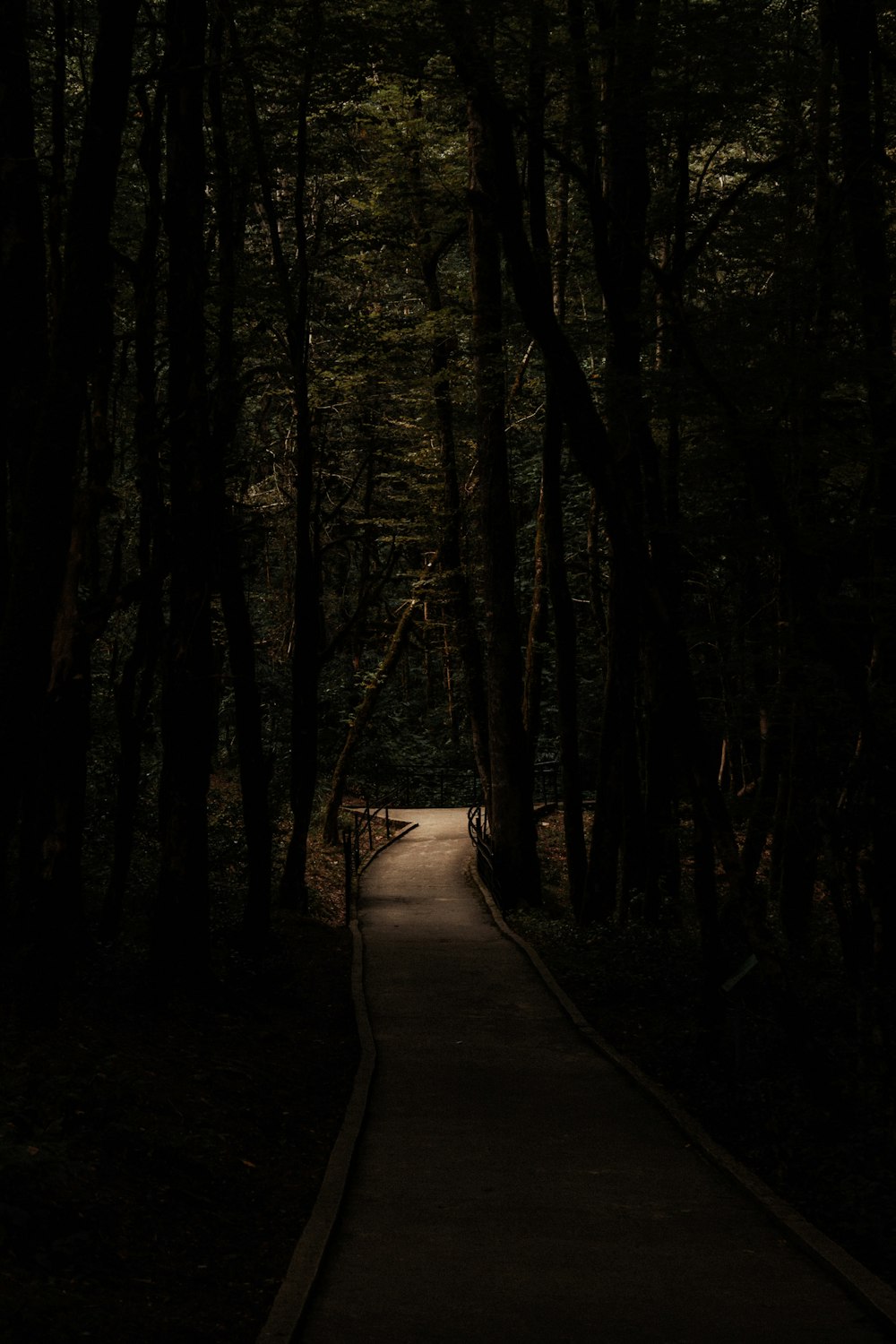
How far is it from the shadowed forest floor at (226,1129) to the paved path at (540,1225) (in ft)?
1.35

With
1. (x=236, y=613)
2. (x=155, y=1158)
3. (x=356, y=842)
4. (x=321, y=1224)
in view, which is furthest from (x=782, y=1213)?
(x=356, y=842)

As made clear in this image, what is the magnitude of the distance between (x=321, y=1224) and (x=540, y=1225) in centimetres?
111

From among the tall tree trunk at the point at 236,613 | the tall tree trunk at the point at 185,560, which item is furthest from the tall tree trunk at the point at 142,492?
the tall tree trunk at the point at 236,613

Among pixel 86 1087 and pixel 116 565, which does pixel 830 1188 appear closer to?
pixel 86 1087

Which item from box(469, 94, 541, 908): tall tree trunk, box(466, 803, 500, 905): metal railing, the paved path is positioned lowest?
the paved path

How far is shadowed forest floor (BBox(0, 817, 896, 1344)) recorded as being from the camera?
17.6ft

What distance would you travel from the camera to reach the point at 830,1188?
7.03 m

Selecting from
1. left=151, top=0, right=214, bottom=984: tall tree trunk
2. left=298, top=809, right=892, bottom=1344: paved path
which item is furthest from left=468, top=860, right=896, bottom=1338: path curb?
left=151, top=0, right=214, bottom=984: tall tree trunk

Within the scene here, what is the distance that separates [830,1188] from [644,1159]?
115 centimetres

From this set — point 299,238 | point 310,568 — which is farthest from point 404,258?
point 310,568

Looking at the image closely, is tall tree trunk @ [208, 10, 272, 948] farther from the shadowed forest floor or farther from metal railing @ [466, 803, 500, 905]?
metal railing @ [466, 803, 500, 905]

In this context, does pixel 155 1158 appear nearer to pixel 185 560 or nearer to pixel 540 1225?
pixel 540 1225

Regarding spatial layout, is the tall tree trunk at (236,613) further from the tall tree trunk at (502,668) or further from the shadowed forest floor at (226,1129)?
the tall tree trunk at (502,668)

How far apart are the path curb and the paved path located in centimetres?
6
